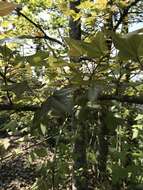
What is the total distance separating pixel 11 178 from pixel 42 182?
832 cm

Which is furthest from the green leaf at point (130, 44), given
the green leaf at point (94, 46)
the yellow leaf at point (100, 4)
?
the yellow leaf at point (100, 4)

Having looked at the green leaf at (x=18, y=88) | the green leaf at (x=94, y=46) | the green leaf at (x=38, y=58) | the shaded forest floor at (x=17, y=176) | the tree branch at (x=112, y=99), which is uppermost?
the green leaf at (x=94, y=46)

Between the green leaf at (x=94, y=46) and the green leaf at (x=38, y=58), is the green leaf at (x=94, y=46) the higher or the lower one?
the higher one

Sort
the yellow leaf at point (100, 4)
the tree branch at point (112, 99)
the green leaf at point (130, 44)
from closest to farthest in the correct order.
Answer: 1. the green leaf at point (130, 44)
2. the tree branch at point (112, 99)
3. the yellow leaf at point (100, 4)

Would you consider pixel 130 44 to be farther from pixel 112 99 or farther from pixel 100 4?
pixel 100 4

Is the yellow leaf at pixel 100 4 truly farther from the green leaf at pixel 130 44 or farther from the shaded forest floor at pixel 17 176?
the shaded forest floor at pixel 17 176

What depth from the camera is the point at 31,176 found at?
9539mm

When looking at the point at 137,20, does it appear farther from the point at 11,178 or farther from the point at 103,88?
the point at 11,178

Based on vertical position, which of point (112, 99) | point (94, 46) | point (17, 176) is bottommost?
point (17, 176)

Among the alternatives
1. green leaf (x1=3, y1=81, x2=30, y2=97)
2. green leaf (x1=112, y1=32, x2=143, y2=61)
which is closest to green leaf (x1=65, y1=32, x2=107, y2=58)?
green leaf (x1=112, y1=32, x2=143, y2=61)

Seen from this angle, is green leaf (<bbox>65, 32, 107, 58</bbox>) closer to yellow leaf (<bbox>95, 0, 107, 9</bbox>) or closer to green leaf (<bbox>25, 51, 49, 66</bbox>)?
green leaf (<bbox>25, 51, 49, 66</bbox>)

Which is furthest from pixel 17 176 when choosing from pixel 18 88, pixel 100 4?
pixel 18 88

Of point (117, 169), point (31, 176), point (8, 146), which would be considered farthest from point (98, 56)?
point (31, 176)

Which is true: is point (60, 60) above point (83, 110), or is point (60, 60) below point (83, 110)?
above
